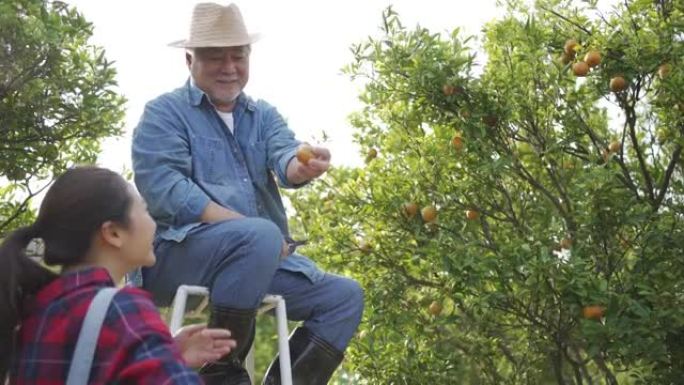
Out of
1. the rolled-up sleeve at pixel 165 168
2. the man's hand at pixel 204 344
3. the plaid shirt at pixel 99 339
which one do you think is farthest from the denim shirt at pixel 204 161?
the plaid shirt at pixel 99 339

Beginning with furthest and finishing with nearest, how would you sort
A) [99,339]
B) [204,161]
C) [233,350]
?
[204,161] < [233,350] < [99,339]

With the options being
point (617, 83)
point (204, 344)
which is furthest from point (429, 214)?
point (204, 344)

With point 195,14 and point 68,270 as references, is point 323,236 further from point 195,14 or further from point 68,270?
point 68,270

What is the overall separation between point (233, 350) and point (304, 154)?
592 millimetres

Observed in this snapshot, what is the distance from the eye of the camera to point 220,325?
353 cm

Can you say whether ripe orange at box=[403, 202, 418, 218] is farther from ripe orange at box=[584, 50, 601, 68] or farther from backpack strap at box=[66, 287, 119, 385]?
backpack strap at box=[66, 287, 119, 385]

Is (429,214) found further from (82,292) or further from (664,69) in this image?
(82,292)

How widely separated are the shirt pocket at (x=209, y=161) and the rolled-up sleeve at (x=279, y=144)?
0.50 feet

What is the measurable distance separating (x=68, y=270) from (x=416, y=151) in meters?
3.75

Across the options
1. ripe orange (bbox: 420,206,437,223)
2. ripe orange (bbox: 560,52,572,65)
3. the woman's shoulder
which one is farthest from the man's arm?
ripe orange (bbox: 560,52,572,65)

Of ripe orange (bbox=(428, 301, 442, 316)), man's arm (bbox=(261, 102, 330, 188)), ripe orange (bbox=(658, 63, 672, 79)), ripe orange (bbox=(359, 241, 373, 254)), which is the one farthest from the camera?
ripe orange (bbox=(359, 241, 373, 254))

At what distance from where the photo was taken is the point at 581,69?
18.0 feet

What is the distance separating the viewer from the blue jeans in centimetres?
350

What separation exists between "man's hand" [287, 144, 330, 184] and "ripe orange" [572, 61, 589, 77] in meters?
2.06
